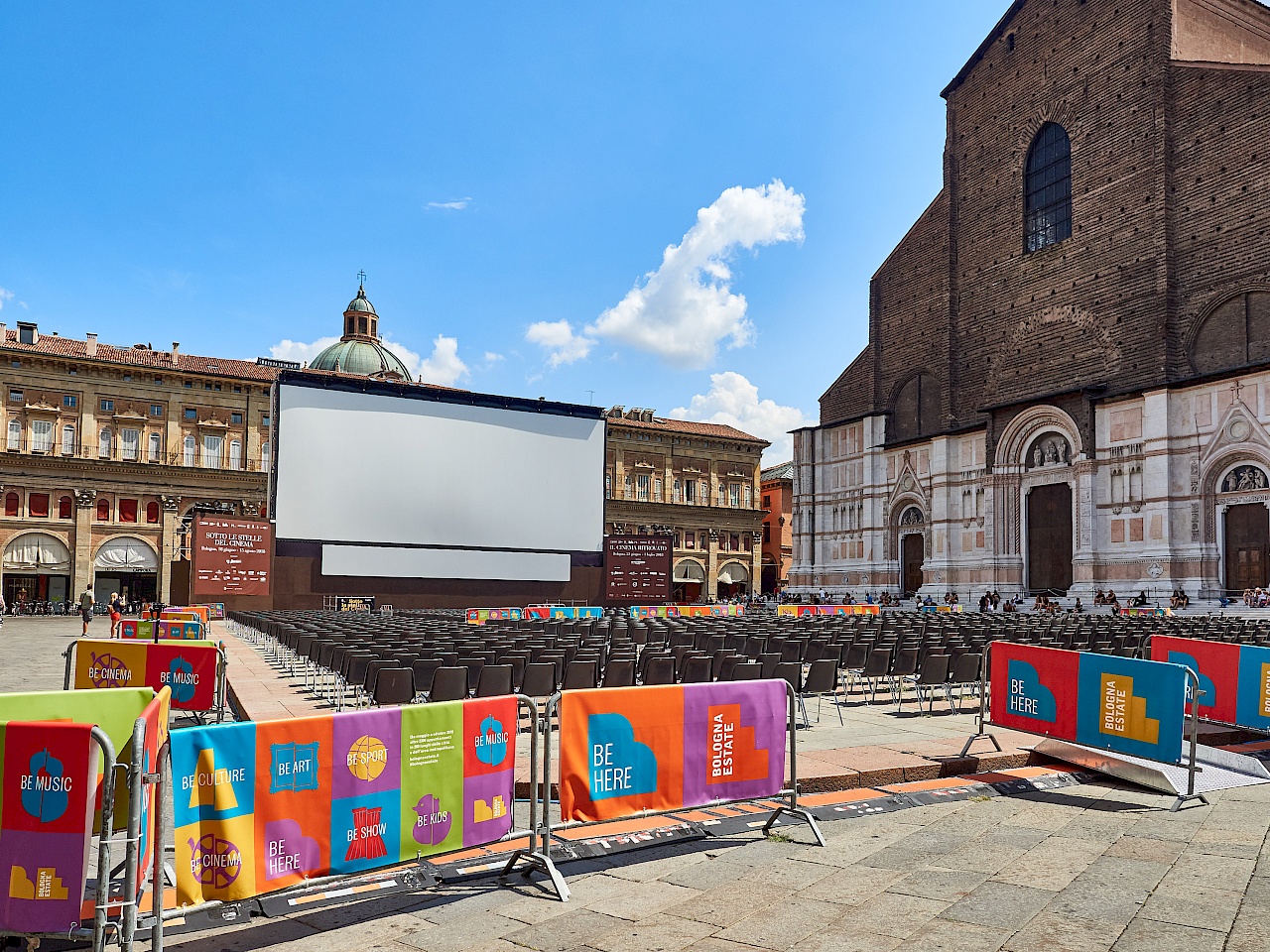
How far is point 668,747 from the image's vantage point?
5.68 meters

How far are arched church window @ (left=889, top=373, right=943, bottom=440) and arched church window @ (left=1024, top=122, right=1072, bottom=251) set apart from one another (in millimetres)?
8132

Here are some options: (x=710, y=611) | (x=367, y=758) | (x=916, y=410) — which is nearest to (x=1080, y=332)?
(x=916, y=410)

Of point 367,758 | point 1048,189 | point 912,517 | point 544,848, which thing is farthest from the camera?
point 912,517

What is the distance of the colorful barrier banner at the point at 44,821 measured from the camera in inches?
151

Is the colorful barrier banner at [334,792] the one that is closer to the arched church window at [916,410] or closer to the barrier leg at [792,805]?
the barrier leg at [792,805]

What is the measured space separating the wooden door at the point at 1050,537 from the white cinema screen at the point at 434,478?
19.0 m

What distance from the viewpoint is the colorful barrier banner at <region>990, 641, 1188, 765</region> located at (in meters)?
7.27

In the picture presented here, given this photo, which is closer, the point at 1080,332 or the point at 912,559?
the point at 1080,332

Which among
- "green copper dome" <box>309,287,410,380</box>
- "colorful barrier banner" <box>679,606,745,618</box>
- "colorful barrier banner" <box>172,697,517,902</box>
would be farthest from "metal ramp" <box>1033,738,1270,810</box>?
"green copper dome" <box>309,287,410,380</box>

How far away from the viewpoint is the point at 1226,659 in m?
9.84

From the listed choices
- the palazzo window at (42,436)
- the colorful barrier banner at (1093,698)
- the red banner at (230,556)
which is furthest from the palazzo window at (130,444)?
the colorful barrier banner at (1093,698)

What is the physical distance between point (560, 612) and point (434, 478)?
33.0 feet

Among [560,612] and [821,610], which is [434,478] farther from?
[821,610]

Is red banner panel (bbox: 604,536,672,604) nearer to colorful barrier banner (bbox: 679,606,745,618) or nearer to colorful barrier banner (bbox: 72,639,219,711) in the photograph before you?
colorful barrier banner (bbox: 679,606,745,618)
